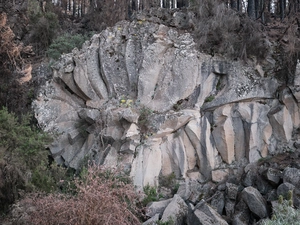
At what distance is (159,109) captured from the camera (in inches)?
479

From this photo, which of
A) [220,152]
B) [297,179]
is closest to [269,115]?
[220,152]

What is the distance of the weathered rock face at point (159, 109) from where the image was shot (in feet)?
37.6

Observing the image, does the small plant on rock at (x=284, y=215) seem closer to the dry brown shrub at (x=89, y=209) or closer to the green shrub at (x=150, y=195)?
the dry brown shrub at (x=89, y=209)

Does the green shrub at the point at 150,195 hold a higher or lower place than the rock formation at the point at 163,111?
lower

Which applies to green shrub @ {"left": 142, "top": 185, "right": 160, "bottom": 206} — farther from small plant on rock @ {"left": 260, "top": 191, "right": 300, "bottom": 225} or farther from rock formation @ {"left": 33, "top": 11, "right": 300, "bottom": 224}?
small plant on rock @ {"left": 260, "top": 191, "right": 300, "bottom": 225}

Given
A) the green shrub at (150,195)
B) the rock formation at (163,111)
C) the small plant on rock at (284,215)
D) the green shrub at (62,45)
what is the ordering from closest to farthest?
the small plant on rock at (284,215)
the green shrub at (150,195)
the rock formation at (163,111)
the green shrub at (62,45)

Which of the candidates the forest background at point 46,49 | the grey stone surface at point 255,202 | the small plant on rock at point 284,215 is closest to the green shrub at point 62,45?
the forest background at point 46,49

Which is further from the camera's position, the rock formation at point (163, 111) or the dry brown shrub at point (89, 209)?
the rock formation at point (163, 111)

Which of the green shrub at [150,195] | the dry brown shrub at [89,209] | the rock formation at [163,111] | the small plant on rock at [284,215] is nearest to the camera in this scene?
the dry brown shrub at [89,209]

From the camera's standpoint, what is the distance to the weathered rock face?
11.5 m

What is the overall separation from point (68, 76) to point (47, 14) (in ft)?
22.5

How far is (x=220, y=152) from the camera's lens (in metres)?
11.8

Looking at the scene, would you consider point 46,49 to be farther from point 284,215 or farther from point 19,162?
point 284,215

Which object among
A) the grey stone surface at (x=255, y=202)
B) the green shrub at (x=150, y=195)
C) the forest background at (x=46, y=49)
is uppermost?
the forest background at (x=46, y=49)
